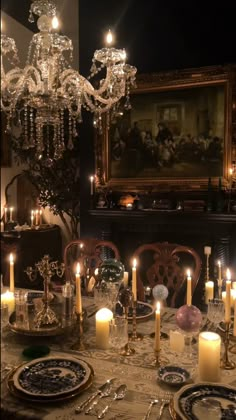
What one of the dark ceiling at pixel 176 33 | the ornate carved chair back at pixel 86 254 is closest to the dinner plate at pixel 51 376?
the ornate carved chair back at pixel 86 254

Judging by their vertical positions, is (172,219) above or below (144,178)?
below

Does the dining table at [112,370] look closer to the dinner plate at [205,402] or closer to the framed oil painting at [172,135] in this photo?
the dinner plate at [205,402]

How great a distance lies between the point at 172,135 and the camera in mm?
2729

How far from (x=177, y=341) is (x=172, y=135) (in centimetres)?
198

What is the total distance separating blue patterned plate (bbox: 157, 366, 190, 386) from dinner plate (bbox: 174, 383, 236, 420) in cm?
5

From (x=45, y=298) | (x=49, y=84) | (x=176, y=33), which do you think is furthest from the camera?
(x=176, y=33)

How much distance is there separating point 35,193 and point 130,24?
185 centimetres

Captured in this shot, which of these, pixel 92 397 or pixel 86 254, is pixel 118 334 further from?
pixel 86 254

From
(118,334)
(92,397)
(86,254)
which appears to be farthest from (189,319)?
(86,254)

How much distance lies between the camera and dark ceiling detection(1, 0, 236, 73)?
2490 mm

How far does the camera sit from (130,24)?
8.03 ft

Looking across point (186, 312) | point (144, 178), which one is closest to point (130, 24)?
point (144, 178)

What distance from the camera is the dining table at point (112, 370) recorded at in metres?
0.68

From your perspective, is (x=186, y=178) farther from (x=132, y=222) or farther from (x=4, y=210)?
(x=4, y=210)
